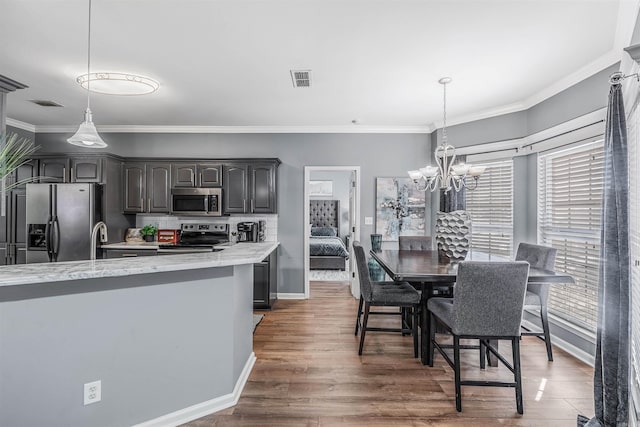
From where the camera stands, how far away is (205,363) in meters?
2.05

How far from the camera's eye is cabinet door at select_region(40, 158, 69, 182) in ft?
13.5

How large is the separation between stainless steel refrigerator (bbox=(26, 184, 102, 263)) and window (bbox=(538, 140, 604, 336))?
17.2 ft

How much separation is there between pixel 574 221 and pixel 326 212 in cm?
593

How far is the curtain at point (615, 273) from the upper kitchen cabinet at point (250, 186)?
350 cm

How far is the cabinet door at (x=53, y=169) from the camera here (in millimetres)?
4125

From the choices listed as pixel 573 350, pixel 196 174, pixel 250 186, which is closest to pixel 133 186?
pixel 196 174

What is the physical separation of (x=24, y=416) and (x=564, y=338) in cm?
408

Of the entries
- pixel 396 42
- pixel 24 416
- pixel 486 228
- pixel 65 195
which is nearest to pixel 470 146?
pixel 486 228

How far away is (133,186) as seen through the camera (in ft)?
14.6

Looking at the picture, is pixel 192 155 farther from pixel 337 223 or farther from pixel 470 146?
pixel 337 223

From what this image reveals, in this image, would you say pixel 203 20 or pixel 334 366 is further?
pixel 334 366

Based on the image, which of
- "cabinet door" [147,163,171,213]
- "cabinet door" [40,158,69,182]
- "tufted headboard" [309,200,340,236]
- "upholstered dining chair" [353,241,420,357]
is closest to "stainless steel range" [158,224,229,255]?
"cabinet door" [147,163,171,213]

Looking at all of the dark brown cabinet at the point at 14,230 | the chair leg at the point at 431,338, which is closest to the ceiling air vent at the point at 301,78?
the chair leg at the point at 431,338

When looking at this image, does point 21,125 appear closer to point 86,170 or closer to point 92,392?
point 86,170
